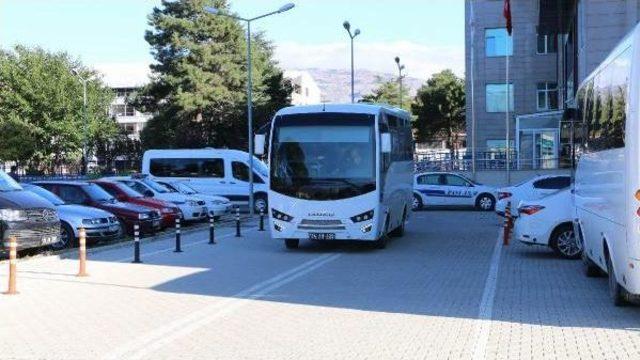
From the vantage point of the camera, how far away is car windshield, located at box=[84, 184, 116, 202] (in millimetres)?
21875

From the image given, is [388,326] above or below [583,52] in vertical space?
below

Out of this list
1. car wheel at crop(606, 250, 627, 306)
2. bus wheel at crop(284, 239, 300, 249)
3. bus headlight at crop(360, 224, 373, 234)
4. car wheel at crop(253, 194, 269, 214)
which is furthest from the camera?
car wheel at crop(253, 194, 269, 214)

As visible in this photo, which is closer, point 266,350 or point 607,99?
point 266,350

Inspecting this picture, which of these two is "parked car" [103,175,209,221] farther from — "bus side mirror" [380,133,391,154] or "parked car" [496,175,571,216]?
"bus side mirror" [380,133,391,154]

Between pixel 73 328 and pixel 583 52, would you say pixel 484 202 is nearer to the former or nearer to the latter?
pixel 583 52

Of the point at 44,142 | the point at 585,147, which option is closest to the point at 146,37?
the point at 44,142

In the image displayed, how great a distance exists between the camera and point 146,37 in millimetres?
69062

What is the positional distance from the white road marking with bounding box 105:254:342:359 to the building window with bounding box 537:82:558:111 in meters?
46.1

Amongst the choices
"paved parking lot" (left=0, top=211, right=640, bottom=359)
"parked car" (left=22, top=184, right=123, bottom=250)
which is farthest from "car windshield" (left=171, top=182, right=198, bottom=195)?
"paved parking lot" (left=0, top=211, right=640, bottom=359)

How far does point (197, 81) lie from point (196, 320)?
57.3 metres

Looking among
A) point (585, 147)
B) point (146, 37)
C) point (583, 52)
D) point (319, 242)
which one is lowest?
point (319, 242)

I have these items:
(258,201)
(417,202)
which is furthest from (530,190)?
(258,201)

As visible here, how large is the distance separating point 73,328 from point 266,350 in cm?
253

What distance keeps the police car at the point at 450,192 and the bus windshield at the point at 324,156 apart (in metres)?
16.8
